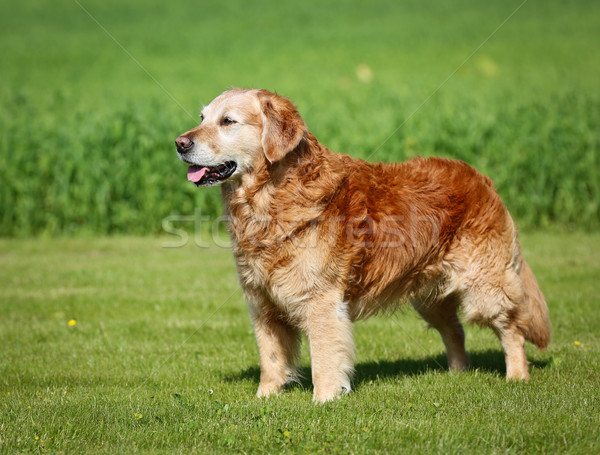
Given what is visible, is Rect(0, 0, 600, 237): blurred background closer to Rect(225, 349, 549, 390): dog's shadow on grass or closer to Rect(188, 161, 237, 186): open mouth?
Rect(188, 161, 237, 186): open mouth

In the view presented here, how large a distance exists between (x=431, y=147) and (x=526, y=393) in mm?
8202

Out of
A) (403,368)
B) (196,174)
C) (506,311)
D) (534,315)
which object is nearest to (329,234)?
(196,174)

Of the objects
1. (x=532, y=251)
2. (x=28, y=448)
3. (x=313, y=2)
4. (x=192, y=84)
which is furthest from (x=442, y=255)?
(x=313, y=2)

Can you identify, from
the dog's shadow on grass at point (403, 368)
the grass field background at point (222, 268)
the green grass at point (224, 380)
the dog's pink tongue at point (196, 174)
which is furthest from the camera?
the dog's shadow on grass at point (403, 368)

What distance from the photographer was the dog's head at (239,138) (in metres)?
4.76

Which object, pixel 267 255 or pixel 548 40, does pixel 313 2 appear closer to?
pixel 548 40

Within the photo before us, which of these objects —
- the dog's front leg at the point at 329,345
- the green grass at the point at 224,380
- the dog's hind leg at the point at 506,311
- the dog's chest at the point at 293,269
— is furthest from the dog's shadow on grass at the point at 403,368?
the dog's chest at the point at 293,269

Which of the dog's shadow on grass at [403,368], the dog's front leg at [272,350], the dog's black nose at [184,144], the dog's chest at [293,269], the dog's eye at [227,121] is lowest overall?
the dog's shadow on grass at [403,368]

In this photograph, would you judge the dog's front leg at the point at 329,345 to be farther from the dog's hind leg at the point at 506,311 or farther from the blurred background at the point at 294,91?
the blurred background at the point at 294,91

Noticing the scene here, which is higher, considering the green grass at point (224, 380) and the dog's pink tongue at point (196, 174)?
the dog's pink tongue at point (196, 174)

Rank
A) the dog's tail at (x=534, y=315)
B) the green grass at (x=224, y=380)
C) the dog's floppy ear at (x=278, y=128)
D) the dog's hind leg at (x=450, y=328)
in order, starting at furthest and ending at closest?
the dog's hind leg at (x=450, y=328), the dog's tail at (x=534, y=315), the dog's floppy ear at (x=278, y=128), the green grass at (x=224, y=380)

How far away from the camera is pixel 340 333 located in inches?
192

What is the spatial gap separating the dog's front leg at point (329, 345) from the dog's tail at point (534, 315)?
160 cm

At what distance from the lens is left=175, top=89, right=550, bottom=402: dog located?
4.81m
